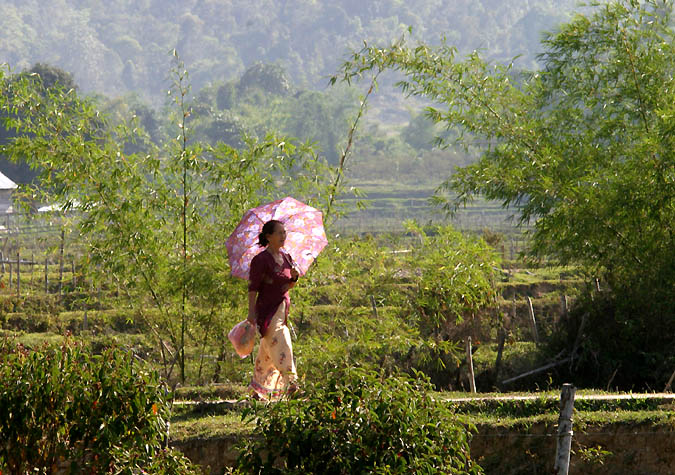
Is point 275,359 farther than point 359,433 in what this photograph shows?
Yes

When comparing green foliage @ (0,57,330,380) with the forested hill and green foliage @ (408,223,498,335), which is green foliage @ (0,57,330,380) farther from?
the forested hill

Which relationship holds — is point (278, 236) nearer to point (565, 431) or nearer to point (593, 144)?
point (565, 431)

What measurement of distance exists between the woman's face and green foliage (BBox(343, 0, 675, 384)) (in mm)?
2185

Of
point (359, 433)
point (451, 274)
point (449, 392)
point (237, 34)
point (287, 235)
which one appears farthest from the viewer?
point (237, 34)

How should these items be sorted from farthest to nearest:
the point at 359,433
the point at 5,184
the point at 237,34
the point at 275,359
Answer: the point at 237,34 < the point at 5,184 < the point at 275,359 < the point at 359,433

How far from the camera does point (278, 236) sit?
18.1ft

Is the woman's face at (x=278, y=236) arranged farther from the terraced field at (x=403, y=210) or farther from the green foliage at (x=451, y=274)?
the terraced field at (x=403, y=210)

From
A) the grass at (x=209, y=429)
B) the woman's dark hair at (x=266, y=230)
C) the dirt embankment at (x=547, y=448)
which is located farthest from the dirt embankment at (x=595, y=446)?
the woman's dark hair at (x=266, y=230)

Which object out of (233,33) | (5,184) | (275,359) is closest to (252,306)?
(275,359)

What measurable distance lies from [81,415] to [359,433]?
47.8 inches

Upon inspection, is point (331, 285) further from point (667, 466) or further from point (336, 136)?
point (336, 136)

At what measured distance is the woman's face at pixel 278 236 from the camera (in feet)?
18.1

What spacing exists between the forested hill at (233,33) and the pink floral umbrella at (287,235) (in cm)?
11429

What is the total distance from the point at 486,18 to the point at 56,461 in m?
137
